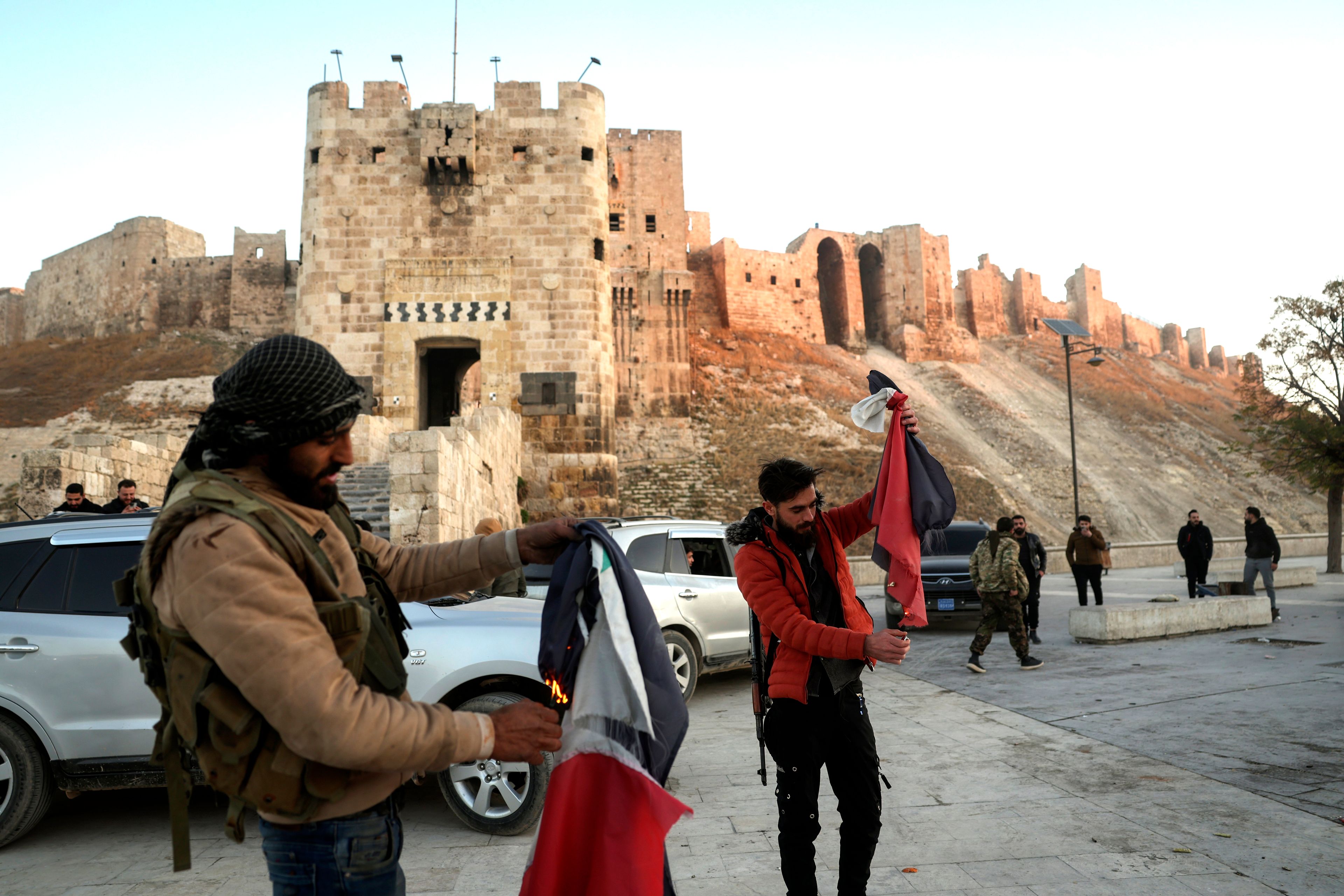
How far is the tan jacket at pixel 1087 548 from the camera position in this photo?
1331 centimetres

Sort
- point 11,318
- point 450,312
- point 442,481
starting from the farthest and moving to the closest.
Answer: point 11,318, point 450,312, point 442,481

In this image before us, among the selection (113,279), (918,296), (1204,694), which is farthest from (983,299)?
(1204,694)

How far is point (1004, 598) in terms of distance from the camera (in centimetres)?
923

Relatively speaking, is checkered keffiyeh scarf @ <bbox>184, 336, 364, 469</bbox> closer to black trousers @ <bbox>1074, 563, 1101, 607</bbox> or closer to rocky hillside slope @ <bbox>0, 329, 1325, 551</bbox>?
black trousers @ <bbox>1074, 563, 1101, 607</bbox>

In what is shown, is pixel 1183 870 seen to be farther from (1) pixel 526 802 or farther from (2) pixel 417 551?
(2) pixel 417 551

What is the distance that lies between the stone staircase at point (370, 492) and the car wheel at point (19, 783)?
660 centimetres

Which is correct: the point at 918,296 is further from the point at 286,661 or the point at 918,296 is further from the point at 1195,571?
the point at 286,661

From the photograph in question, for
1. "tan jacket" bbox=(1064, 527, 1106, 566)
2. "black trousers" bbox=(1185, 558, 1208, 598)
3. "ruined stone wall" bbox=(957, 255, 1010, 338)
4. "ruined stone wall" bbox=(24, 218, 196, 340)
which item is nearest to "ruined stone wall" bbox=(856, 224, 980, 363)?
"ruined stone wall" bbox=(957, 255, 1010, 338)

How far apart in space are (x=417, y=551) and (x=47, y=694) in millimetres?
3632

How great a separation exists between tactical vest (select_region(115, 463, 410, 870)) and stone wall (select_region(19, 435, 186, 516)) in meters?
11.4

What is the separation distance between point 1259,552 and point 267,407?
48.7ft

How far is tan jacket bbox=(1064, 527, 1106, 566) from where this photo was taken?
1331 centimetres

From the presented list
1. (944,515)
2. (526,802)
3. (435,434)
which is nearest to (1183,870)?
(944,515)

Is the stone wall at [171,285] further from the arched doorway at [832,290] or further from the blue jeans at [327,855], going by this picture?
the blue jeans at [327,855]
